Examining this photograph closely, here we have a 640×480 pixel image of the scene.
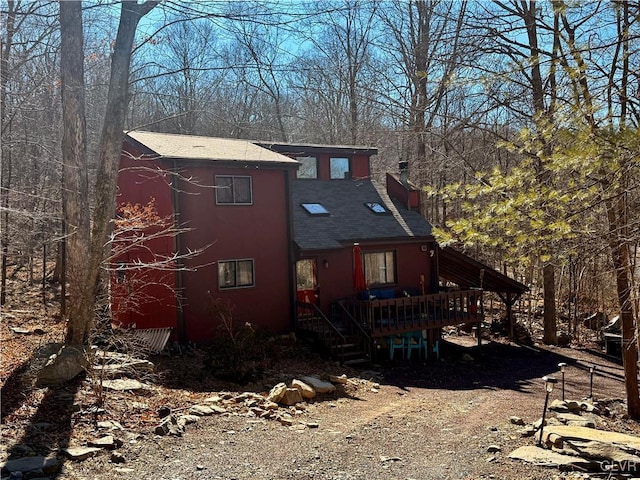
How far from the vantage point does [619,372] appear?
1533 cm

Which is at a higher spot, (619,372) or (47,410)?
(47,410)

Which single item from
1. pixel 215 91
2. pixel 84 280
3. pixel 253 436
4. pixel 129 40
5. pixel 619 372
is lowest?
pixel 619 372

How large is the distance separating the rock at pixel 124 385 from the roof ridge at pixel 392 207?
10.2 m

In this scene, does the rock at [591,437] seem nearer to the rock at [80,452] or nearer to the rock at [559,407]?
the rock at [559,407]

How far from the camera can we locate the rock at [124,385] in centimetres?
865

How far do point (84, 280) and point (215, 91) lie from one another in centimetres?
1287

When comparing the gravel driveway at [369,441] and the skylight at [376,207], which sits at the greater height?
the skylight at [376,207]

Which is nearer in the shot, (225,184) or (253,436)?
(253,436)

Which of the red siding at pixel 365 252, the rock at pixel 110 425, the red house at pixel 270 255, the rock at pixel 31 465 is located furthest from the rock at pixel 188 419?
the red siding at pixel 365 252

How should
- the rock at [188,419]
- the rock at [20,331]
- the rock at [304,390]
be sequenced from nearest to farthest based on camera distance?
the rock at [188,419], the rock at [304,390], the rock at [20,331]

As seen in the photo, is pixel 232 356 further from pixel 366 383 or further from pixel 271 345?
pixel 366 383

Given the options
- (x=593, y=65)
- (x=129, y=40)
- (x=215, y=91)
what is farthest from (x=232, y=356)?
(x=215, y=91)

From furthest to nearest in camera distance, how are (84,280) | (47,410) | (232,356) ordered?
(232,356), (84,280), (47,410)

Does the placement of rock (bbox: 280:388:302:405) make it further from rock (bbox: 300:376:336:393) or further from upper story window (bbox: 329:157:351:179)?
upper story window (bbox: 329:157:351:179)
